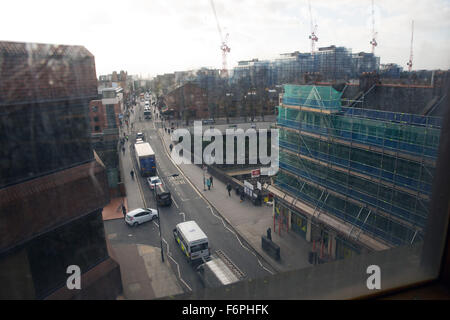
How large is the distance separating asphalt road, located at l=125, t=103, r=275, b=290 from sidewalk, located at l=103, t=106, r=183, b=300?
0.71ft

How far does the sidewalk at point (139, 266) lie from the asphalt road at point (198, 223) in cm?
22

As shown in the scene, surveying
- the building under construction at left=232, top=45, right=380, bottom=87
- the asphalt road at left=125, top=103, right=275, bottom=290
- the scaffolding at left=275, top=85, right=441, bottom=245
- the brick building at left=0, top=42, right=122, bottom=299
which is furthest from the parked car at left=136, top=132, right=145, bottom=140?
the brick building at left=0, top=42, right=122, bottom=299

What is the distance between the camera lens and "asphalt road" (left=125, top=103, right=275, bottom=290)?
5.00 meters

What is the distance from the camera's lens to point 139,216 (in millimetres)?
6691

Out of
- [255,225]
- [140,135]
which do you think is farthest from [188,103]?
[255,225]

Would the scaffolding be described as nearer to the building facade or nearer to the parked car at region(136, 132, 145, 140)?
the parked car at region(136, 132, 145, 140)

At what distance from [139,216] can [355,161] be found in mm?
4462

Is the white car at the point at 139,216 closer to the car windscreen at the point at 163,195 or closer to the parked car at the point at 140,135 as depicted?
the car windscreen at the point at 163,195

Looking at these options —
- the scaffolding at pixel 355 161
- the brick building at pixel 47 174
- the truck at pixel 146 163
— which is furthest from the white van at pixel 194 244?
the truck at pixel 146 163

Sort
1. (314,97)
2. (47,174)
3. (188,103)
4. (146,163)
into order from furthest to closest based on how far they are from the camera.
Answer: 1. (188,103)
2. (146,163)
3. (314,97)
4. (47,174)

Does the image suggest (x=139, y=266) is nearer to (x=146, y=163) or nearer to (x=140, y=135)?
(x=146, y=163)
